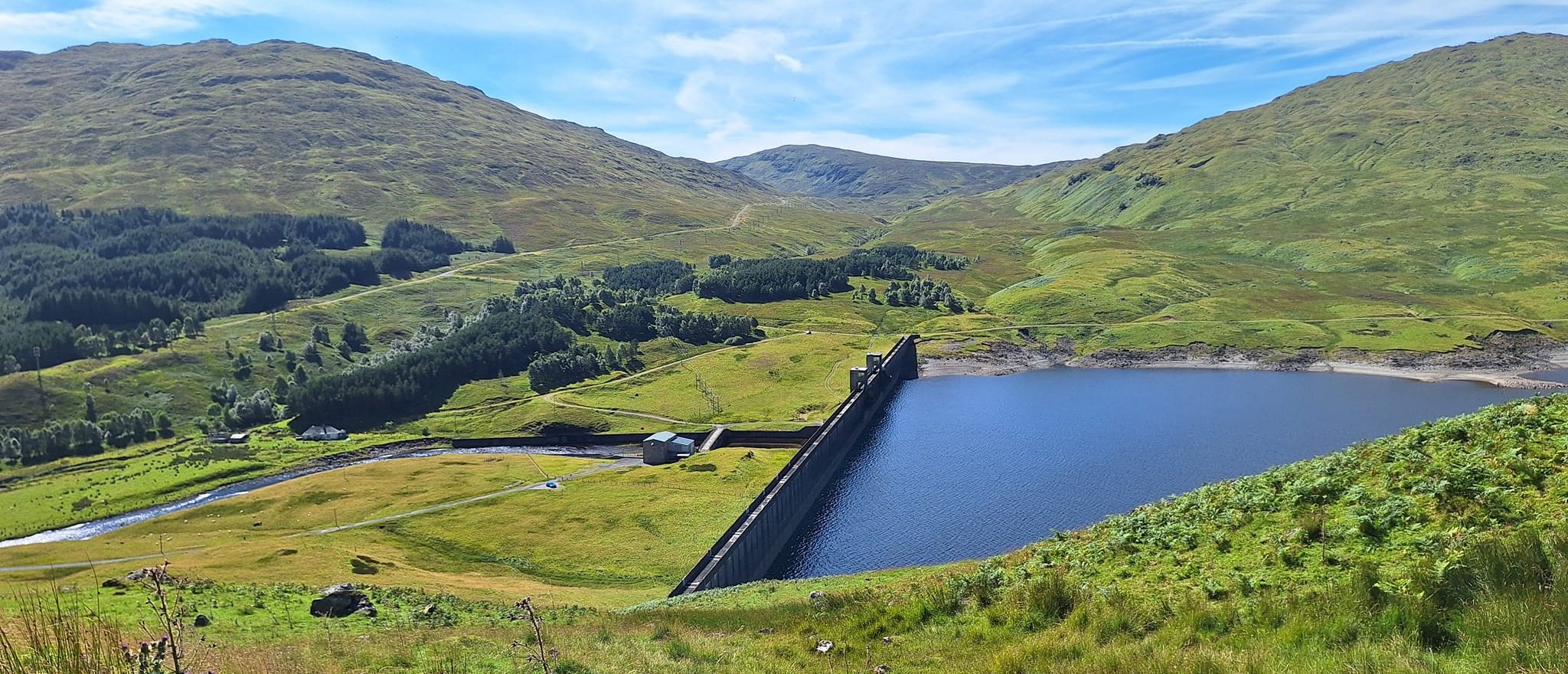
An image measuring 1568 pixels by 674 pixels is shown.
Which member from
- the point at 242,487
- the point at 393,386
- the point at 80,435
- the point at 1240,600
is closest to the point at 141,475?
the point at 242,487

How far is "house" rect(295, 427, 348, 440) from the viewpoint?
161m

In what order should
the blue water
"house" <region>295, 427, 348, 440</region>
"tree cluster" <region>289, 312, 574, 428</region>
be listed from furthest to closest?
1. "tree cluster" <region>289, 312, 574, 428</region>
2. "house" <region>295, 427, 348, 440</region>
3. the blue water

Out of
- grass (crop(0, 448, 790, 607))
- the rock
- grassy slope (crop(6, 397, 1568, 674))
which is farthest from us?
grass (crop(0, 448, 790, 607))

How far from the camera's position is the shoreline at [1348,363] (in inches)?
6324

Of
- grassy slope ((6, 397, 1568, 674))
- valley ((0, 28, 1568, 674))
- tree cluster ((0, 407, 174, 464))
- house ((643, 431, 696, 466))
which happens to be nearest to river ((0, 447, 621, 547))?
valley ((0, 28, 1568, 674))

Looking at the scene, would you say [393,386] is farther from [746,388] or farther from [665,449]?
[665,449]

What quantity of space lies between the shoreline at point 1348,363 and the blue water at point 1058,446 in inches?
179

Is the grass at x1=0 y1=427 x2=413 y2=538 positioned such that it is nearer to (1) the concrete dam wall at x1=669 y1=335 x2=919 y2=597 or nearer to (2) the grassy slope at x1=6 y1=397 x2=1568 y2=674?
(1) the concrete dam wall at x1=669 y1=335 x2=919 y2=597

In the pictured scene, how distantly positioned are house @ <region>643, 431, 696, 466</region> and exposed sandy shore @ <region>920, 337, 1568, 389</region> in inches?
3239

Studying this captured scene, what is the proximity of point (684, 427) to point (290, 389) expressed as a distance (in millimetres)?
106502

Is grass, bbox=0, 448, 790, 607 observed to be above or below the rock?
below

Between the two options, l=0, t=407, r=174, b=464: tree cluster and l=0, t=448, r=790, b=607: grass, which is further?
l=0, t=407, r=174, b=464: tree cluster

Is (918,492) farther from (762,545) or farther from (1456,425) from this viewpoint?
(1456,425)

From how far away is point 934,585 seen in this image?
2397cm
